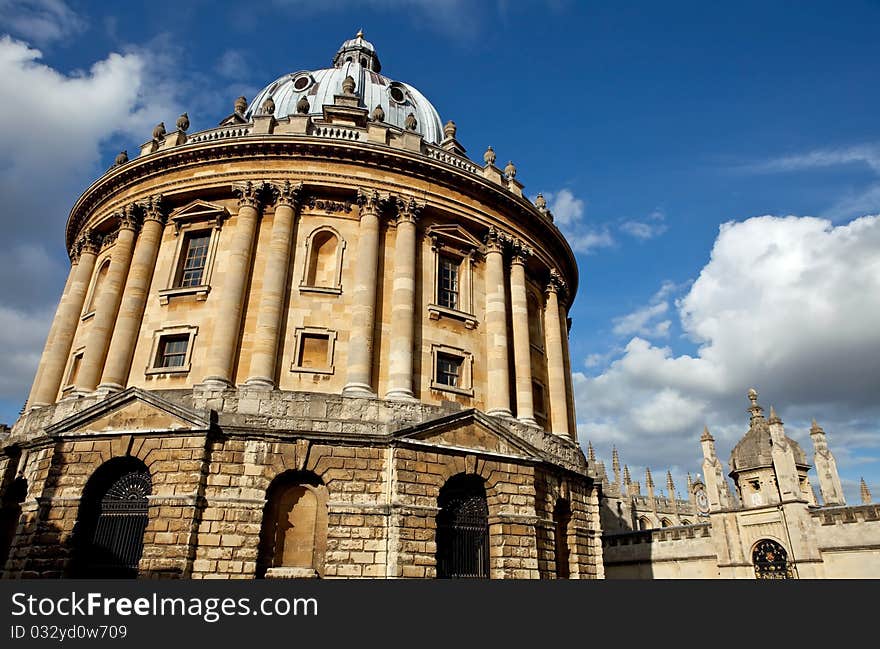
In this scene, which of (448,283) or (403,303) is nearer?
(403,303)

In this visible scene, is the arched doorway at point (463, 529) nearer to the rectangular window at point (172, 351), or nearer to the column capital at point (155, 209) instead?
the rectangular window at point (172, 351)

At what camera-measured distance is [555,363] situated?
26000 mm

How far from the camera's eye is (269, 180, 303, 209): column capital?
21578mm

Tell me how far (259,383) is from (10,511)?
32.0 ft

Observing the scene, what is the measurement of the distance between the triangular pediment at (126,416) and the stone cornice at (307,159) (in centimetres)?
937

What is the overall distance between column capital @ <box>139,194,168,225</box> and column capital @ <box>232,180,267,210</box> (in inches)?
134

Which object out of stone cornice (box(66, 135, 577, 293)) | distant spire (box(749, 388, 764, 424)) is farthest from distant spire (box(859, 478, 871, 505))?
stone cornice (box(66, 135, 577, 293))

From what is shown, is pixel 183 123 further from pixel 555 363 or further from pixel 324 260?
pixel 555 363

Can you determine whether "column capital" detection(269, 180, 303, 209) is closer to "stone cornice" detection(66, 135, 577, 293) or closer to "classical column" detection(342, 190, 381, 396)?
"stone cornice" detection(66, 135, 577, 293)

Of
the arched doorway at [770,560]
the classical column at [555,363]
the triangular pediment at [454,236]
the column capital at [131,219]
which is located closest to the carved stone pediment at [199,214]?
the column capital at [131,219]

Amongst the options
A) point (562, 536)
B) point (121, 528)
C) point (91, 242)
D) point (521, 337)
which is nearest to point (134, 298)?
point (91, 242)

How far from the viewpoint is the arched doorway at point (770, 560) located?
26.2 meters

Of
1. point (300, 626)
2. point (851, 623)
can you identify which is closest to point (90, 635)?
point (300, 626)

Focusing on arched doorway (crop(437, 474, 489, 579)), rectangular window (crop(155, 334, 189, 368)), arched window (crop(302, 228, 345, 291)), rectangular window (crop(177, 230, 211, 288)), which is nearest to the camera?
arched doorway (crop(437, 474, 489, 579))
